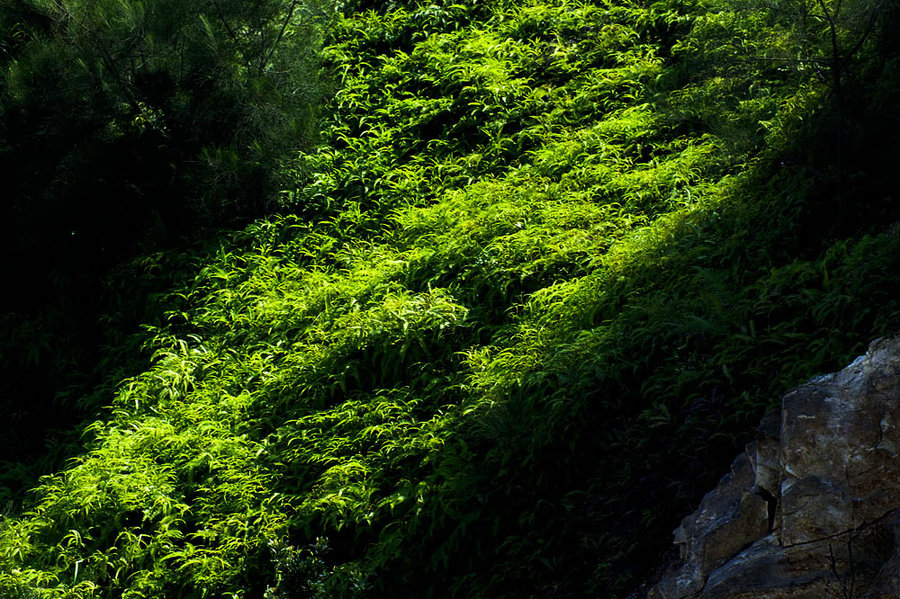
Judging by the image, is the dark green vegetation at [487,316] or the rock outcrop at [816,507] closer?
the rock outcrop at [816,507]

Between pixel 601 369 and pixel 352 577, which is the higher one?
pixel 601 369

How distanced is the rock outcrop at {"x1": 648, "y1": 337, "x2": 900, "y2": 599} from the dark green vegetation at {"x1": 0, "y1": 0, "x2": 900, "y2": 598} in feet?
1.50

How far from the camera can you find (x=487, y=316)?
5926mm

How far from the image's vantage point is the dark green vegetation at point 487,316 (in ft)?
14.1

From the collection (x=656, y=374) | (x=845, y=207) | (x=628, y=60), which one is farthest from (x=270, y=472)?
(x=628, y=60)

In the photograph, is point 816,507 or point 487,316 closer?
point 816,507

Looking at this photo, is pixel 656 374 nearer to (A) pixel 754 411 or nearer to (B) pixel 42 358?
(A) pixel 754 411

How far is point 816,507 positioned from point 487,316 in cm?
312

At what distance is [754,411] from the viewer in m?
3.92

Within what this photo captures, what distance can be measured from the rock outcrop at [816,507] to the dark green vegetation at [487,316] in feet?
1.50

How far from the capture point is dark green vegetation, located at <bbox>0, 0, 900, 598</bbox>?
4.29 meters

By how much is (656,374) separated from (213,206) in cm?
469

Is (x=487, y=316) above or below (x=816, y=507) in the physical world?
below

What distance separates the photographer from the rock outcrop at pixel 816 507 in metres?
2.92
